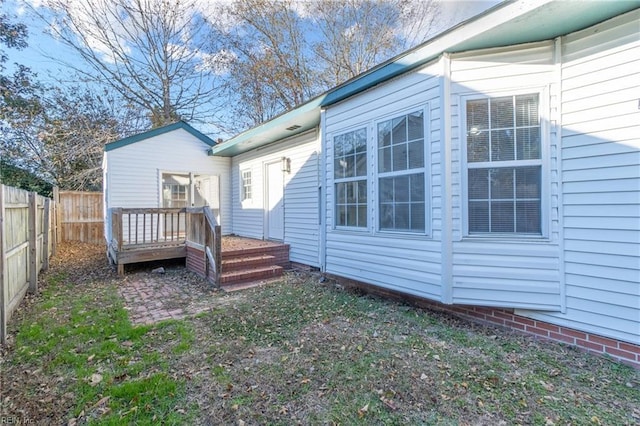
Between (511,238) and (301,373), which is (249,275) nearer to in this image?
(301,373)

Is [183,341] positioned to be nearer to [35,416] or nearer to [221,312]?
[221,312]

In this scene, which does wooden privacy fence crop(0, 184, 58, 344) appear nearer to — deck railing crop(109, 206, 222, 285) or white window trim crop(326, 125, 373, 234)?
deck railing crop(109, 206, 222, 285)

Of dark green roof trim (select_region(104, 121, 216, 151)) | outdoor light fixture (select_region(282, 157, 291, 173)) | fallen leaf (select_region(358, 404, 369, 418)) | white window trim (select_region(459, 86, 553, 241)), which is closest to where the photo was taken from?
fallen leaf (select_region(358, 404, 369, 418))

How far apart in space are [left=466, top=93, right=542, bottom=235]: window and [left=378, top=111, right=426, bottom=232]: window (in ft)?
1.93

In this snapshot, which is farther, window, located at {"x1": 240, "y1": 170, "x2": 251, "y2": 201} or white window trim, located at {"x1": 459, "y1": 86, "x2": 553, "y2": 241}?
window, located at {"x1": 240, "y1": 170, "x2": 251, "y2": 201}

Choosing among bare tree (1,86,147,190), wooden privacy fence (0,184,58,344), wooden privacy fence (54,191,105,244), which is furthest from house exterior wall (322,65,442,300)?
bare tree (1,86,147,190)

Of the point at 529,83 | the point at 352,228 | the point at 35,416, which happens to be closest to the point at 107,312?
the point at 35,416

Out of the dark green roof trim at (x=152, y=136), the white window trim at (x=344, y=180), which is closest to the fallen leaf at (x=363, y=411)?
the white window trim at (x=344, y=180)

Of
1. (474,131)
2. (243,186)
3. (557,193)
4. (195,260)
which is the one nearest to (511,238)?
(557,193)

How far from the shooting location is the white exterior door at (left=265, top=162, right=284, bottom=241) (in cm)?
753

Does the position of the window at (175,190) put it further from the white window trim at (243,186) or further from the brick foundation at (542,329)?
the brick foundation at (542,329)

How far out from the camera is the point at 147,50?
13672 mm

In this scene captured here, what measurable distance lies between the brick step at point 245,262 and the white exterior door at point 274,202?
107 centimetres

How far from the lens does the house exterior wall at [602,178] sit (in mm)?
2725
